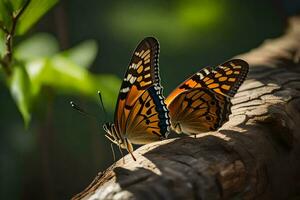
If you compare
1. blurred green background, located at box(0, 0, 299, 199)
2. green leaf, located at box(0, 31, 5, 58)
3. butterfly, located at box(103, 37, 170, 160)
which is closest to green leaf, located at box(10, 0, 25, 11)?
green leaf, located at box(0, 31, 5, 58)

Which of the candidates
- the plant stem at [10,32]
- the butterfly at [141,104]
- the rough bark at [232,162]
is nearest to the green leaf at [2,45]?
the plant stem at [10,32]

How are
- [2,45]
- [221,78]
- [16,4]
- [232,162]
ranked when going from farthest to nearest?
[221,78], [2,45], [16,4], [232,162]

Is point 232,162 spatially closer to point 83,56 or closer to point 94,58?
point 83,56

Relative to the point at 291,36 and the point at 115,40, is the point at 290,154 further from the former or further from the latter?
the point at 115,40

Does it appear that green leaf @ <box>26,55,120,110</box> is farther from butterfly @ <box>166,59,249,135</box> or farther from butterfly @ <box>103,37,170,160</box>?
butterfly @ <box>166,59,249,135</box>

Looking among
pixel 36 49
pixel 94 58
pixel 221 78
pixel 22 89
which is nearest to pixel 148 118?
pixel 221 78

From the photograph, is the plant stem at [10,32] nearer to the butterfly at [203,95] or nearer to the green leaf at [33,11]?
the green leaf at [33,11]
